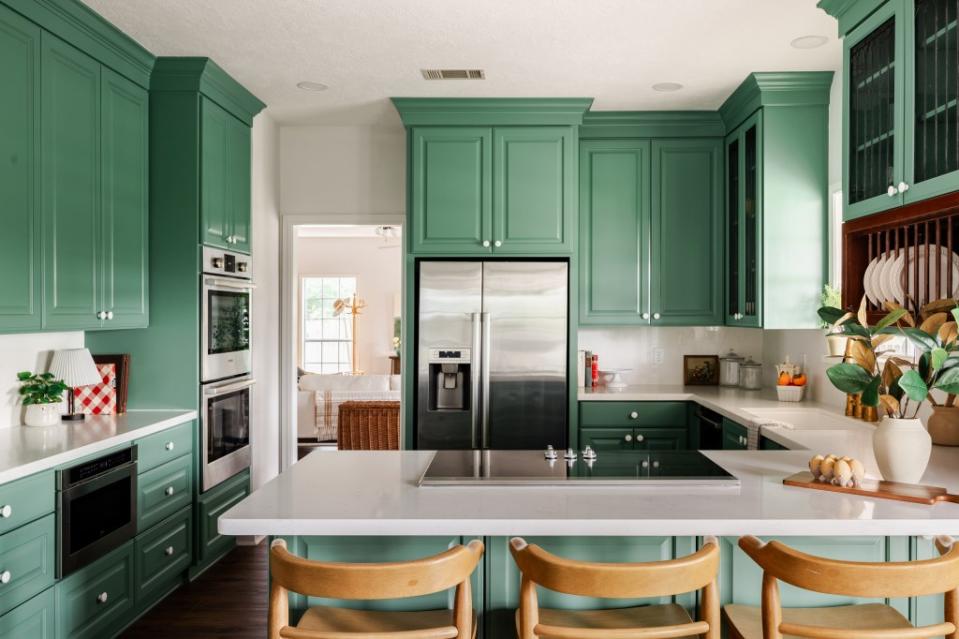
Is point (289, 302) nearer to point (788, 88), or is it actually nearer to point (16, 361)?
point (16, 361)

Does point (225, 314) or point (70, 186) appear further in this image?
point (225, 314)

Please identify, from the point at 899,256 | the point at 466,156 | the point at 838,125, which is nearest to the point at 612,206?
the point at 466,156

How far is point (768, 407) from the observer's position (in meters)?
3.90

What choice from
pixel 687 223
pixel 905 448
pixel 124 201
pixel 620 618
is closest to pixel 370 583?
pixel 620 618

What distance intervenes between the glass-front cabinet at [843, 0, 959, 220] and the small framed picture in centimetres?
232

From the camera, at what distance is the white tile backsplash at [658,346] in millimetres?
4973

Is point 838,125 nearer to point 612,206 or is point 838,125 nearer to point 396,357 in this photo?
point 612,206

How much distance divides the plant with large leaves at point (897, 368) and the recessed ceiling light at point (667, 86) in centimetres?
218

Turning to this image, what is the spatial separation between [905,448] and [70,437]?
9.62 feet

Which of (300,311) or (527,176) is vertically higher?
(527,176)

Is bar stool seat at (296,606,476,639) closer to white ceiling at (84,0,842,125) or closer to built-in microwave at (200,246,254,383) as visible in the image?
built-in microwave at (200,246,254,383)

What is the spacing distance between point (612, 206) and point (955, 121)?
2614mm

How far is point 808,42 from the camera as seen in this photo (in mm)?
3414

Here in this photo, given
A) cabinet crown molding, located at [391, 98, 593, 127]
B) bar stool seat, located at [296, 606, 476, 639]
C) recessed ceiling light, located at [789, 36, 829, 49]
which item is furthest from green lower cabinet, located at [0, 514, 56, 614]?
recessed ceiling light, located at [789, 36, 829, 49]
